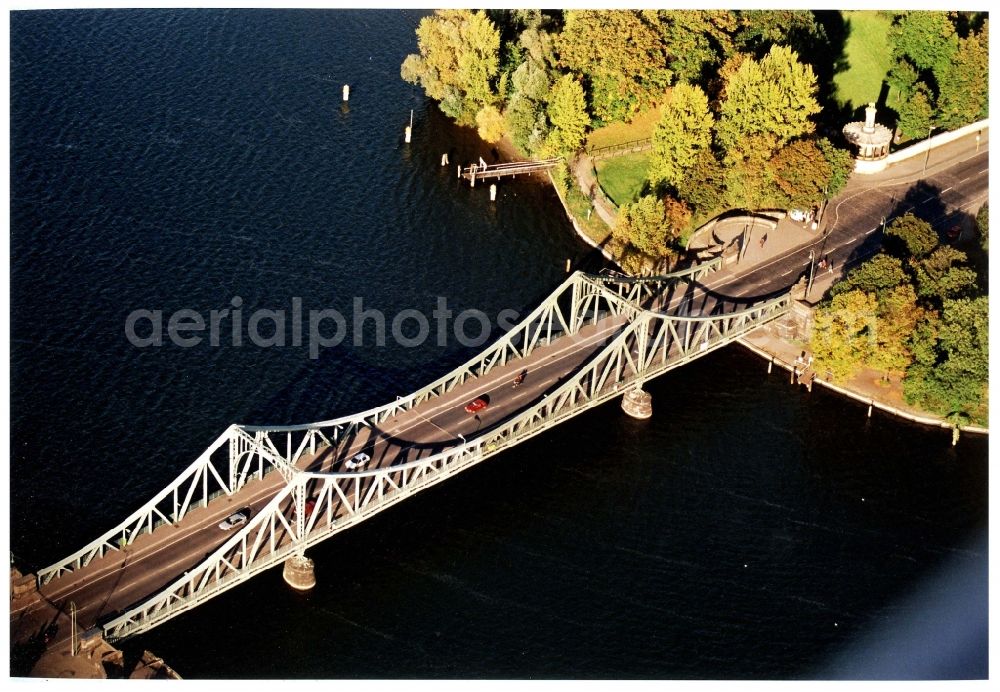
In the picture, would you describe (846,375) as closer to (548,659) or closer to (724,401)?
(724,401)

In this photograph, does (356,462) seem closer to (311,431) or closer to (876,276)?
(311,431)

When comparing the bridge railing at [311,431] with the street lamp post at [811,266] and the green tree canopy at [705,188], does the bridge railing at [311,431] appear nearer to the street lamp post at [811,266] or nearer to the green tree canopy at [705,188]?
the green tree canopy at [705,188]

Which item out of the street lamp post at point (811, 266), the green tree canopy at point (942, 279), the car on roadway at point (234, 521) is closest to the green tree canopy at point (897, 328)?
the green tree canopy at point (942, 279)

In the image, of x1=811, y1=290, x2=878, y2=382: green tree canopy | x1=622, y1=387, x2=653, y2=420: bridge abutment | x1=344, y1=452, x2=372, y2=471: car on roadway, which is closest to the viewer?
x1=344, y1=452, x2=372, y2=471: car on roadway

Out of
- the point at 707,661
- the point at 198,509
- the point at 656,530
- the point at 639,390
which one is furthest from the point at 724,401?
the point at 198,509

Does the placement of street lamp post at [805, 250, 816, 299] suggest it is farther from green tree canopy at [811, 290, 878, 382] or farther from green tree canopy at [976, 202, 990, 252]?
green tree canopy at [976, 202, 990, 252]

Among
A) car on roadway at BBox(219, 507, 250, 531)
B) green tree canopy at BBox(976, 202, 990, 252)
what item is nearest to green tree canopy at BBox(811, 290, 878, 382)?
green tree canopy at BBox(976, 202, 990, 252)
